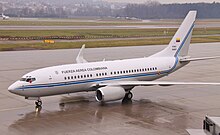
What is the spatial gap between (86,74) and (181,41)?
11.1 m

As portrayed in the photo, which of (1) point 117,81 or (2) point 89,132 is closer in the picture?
(2) point 89,132

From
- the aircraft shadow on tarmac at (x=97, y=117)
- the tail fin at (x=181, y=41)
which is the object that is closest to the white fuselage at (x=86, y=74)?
the tail fin at (x=181, y=41)

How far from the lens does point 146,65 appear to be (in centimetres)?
3359

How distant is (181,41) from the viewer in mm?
36656

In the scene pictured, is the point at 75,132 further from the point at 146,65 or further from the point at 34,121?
the point at 146,65

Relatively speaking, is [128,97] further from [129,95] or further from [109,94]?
[109,94]

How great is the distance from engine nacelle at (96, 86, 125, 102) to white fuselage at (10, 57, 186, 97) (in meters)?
1.64

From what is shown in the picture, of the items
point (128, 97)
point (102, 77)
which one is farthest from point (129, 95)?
point (102, 77)

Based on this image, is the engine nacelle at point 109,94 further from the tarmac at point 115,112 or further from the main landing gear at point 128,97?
the main landing gear at point 128,97

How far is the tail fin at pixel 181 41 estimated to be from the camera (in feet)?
119

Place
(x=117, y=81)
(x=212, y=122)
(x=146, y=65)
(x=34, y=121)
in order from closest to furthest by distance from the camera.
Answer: (x=212, y=122) < (x=34, y=121) < (x=117, y=81) < (x=146, y=65)

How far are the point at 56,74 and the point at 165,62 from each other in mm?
10798

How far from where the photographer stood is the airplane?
1099 inches

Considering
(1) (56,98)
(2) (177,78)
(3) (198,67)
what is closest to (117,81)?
(1) (56,98)
